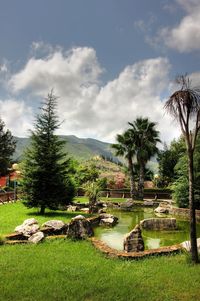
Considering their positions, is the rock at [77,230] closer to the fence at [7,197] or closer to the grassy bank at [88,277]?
the grassy bank at [88,277]

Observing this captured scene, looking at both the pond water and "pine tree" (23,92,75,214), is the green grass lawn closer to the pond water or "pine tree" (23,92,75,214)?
the pond water

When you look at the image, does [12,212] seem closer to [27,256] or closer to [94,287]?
[27,256]

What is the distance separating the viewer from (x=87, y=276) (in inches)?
343

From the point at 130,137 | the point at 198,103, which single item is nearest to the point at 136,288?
the point at 198,103

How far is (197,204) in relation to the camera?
2684 centimetres

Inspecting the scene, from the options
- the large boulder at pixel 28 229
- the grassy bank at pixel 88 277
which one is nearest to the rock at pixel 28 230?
the large boulder at pixel 28 229

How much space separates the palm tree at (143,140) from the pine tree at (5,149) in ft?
61.1

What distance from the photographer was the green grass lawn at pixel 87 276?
7397 mm

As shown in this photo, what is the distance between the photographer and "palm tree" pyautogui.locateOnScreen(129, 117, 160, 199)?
40656 millimetres

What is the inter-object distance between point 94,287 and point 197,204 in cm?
2065

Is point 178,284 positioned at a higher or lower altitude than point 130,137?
lower

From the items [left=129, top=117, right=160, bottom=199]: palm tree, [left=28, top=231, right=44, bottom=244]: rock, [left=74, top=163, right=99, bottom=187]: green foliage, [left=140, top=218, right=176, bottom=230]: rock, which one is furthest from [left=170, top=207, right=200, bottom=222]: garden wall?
[left=74, top=163, right=99, bottom=187]: green foliage

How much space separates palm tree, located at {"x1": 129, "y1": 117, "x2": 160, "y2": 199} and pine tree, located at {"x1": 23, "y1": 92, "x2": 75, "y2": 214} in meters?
17.5

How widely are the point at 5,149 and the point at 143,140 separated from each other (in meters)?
21.4
